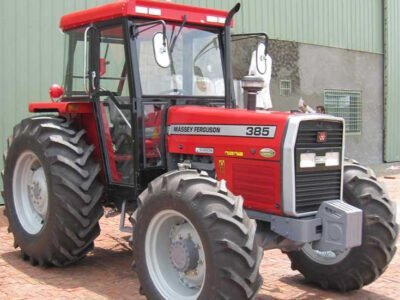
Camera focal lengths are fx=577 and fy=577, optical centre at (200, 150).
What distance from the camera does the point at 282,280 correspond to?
538cm

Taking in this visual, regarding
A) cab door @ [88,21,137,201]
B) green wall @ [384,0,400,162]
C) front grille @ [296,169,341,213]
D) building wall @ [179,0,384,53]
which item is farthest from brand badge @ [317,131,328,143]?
green wall @ [384,0,400,162]

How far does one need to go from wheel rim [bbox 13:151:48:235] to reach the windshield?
1507 mm

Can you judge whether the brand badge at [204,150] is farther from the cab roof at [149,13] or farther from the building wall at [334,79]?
the building wall at [334,79]

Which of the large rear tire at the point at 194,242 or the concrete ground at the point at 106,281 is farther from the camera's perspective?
the concrete ground at the point at 106,281

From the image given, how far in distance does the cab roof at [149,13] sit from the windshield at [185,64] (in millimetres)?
93

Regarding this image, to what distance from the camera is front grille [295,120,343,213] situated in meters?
4.38

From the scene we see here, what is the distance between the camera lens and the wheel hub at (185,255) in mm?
4234

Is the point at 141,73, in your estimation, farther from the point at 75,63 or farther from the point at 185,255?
the point at 185,255

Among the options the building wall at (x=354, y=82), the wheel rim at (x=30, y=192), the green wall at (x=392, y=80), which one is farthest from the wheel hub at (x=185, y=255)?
the green wall at (x=392, y=80)

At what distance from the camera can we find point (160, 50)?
182 inches

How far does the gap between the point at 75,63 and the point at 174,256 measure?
2481 mm

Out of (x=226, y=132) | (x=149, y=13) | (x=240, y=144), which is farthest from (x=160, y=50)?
(x=240, y=144)

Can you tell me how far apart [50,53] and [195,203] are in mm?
5841

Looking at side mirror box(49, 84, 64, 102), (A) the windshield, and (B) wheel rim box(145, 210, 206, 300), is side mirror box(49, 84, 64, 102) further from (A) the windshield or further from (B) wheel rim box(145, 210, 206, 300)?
(B) wheel rim box(145, 210, 206, 300)
